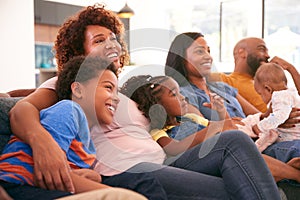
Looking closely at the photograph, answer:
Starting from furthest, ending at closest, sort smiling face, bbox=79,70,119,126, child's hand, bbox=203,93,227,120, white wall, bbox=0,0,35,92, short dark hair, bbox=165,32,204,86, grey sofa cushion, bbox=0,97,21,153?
1. white wall, bbox=0,0,35,92
2. short dark hair, bbox=165,32,204,86
3. child's hand, bbox=203,93,227,120
4. smiling face, bbox=79,70,119,126
5. grey sofa cushion, bbox=0,97,21,153

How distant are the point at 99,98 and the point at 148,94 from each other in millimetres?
321

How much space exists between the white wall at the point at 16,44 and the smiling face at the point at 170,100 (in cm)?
390

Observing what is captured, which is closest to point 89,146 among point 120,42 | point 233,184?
point 233,184

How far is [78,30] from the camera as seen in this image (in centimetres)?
162

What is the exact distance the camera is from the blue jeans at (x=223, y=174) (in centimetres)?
125

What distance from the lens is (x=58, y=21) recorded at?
5.76 meters

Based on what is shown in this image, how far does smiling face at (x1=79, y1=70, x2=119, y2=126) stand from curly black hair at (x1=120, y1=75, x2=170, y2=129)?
8.6 inches

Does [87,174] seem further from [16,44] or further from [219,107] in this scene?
[16,44]

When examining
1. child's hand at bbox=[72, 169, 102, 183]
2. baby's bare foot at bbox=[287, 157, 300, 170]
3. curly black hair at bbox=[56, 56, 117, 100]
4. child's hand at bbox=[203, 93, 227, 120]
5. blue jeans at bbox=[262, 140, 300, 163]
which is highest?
curly black hair at bbox=[56, 56, 117, 100]

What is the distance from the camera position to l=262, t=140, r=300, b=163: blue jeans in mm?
1679

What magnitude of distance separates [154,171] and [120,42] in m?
0.71

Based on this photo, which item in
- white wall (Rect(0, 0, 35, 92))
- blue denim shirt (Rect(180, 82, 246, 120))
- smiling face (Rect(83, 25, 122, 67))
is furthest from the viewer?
white wall (Rect(0, 0, 35, 92))

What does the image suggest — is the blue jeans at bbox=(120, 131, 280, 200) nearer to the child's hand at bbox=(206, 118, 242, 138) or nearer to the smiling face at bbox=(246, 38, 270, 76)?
the child's hand at bbox=(206, 118, 242, 138)

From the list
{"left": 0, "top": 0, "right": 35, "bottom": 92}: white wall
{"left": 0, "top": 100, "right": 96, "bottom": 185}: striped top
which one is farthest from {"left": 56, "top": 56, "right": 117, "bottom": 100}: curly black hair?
→ {"left": 0, "top": 0, "right": 35, "bottom": 92}: white wall
